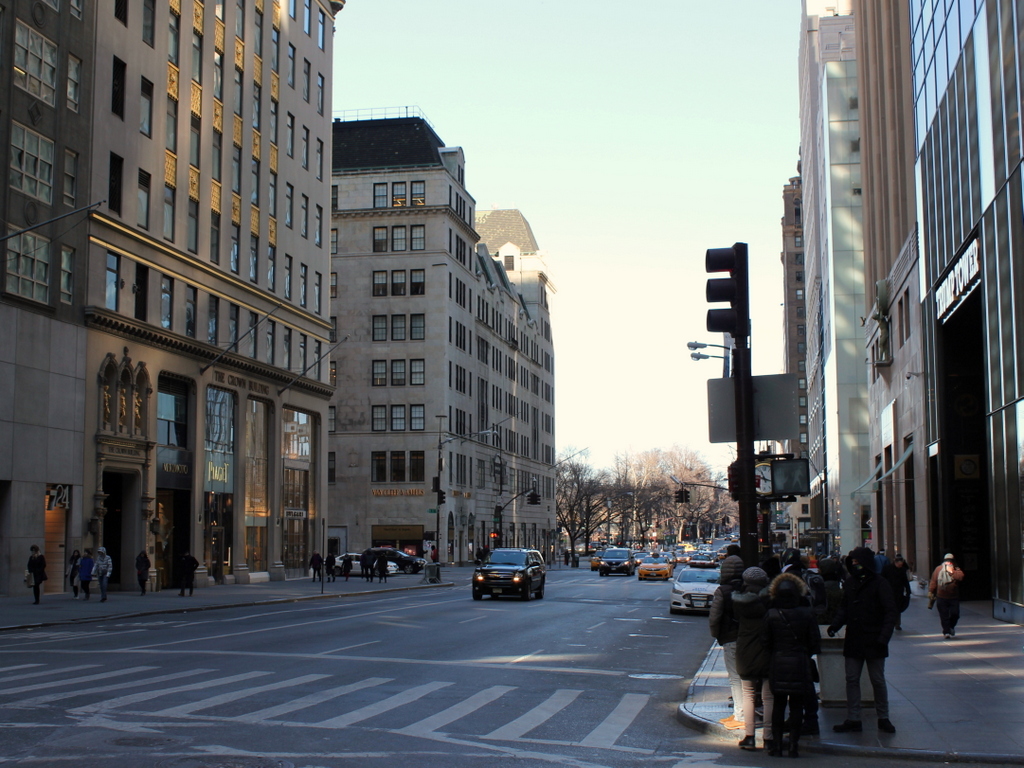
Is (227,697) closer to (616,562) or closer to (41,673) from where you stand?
(41,673)

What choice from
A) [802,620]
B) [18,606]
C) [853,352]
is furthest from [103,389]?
[853,352]

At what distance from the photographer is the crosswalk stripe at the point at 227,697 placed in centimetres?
1166

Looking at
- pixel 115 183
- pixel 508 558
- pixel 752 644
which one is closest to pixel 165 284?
pixel 115 183

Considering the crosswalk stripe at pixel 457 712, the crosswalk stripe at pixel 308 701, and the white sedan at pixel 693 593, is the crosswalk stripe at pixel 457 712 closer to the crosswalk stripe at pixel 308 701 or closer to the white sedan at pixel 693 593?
the crosswalk stripe at pixel 308 701

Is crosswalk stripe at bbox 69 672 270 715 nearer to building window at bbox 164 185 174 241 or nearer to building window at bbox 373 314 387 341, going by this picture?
building window at bbox 164 185 174 241

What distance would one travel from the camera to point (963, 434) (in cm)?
3456

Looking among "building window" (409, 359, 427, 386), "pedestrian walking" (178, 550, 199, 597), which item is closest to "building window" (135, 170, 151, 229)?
"pedestrian walking" (178, 550, 199, 597)

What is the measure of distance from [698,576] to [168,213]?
24711 mm

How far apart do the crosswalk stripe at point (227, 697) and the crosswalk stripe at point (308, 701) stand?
0.65 meters

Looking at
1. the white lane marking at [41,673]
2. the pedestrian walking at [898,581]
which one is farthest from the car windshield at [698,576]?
the white lane marking at [41,673]

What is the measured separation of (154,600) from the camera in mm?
34500

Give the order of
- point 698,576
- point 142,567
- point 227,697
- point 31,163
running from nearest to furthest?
point 227,697 → point 698,576 → point 31,163 → point 142,567

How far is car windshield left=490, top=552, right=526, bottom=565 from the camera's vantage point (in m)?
38.3

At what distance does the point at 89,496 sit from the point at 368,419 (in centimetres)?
4558
